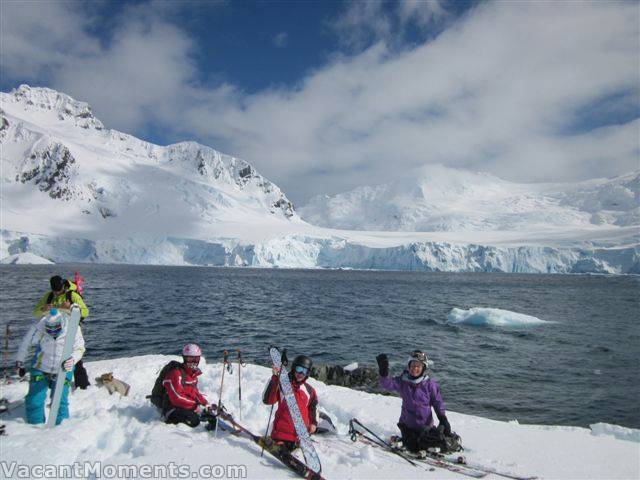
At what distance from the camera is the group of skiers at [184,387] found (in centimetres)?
705

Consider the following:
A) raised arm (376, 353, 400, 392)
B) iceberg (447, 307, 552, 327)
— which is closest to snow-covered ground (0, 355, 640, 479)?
raised arm (376, 353, 400, 392)

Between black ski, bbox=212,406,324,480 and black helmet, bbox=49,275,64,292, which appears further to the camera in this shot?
black helmet, bbox=49,275,64,292

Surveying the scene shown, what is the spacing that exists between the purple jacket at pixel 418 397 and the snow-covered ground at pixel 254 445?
83cm

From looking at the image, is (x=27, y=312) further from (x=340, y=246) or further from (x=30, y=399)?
(x=340, y=246)

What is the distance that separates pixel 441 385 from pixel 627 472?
963 cm

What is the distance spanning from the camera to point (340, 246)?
494 feet

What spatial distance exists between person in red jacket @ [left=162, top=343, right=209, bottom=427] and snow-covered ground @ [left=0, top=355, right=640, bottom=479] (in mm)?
255

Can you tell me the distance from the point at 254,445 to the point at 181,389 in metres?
1.79

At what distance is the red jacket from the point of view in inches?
291

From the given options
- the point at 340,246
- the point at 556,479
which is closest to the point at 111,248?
the point at 340,246

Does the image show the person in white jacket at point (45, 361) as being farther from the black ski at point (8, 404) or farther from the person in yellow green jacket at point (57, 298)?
the black ski at point (8, 404)

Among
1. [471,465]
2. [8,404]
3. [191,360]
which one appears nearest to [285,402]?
[191,360]

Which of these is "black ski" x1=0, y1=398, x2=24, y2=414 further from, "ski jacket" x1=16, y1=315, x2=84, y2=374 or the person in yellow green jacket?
the person in yellow green jacket

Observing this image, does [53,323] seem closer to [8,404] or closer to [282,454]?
[8,404]
